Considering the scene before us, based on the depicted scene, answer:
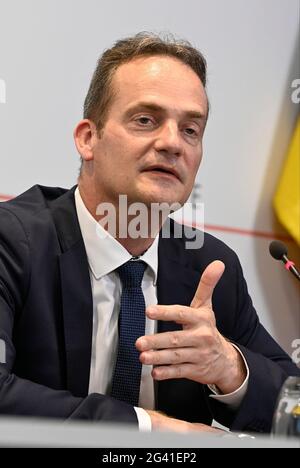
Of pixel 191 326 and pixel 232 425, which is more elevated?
pixel 191 326

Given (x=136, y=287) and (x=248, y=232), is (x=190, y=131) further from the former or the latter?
(x=248, y=232)

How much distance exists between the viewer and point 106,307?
1.58m

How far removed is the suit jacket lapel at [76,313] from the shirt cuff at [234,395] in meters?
0.28

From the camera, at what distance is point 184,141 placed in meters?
1.65

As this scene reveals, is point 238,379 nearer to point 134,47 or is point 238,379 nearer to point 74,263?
point 74,263

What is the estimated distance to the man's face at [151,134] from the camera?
63.3 inches

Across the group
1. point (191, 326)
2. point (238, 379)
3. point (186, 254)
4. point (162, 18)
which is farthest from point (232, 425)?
point (162, 18)

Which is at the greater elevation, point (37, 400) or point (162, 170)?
point (162, 170)

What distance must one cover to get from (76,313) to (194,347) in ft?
0.91

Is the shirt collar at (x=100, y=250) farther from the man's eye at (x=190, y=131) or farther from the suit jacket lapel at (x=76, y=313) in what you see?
the man's eye at (x=190, y=131)

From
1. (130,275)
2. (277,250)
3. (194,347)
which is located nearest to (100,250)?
(130,275)

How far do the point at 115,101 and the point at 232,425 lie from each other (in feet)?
2.62

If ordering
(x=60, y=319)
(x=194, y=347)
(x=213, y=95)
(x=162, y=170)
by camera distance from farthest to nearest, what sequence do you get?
(x=213, y=95) → (x=162, y=170) → (x=60, y=319) → (x=194, y=347)

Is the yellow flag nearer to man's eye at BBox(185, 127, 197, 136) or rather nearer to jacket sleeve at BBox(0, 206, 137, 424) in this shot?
man's eye at BBox(185, 127, 197, 136)
